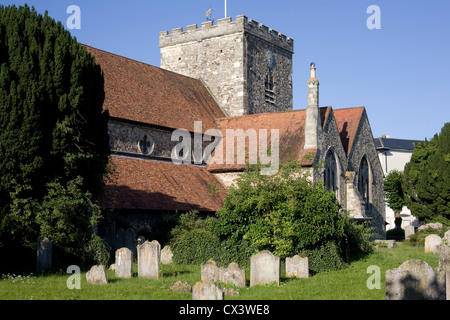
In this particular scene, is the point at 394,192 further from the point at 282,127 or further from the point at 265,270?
the point at 265,270

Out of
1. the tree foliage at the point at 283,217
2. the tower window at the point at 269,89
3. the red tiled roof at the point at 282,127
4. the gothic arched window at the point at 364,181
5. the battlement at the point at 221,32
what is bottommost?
the tree foliage at the point at 283,217

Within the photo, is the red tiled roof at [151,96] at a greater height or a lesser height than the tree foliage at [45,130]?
greater

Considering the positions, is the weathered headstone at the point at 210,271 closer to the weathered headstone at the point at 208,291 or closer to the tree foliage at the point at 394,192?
the weathered headstone at the point at 208,291

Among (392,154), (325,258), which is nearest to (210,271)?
(325,258)

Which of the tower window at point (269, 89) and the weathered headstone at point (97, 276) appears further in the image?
the tower window at point (269, 89)

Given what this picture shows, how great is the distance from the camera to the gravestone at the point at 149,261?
15609 mm

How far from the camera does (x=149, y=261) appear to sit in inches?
616

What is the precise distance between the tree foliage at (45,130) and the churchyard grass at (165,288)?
83.6 inches

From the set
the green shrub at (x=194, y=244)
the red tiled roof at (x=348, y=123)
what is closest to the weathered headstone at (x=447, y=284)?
the green shrub at (x=194, y=244)

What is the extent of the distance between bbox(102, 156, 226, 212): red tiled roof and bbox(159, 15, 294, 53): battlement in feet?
36.4

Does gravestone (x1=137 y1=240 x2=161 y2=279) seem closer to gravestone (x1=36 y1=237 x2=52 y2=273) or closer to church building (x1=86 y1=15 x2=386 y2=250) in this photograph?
gravestone (x1=36 y1=237 x2=52 y2=273)

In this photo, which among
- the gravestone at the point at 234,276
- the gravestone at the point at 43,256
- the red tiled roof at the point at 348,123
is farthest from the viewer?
the red tiled roof at the point at 348,123
